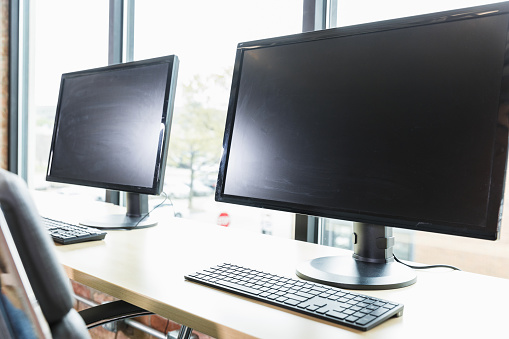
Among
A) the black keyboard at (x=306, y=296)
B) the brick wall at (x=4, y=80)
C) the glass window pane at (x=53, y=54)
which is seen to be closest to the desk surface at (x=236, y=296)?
the black keyboard at (x=306, y=296)

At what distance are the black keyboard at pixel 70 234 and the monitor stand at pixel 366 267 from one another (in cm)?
55

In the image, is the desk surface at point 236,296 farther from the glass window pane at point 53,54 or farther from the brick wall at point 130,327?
the glass window pane at point 53,54

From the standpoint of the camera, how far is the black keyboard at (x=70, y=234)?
1.19 m

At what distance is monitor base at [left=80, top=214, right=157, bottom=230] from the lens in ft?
4.63

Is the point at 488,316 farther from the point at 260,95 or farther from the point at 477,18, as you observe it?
the point at 260,95

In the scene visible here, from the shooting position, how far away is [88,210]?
176 cm

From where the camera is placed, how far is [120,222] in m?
1.46

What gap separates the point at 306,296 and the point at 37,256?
424mm

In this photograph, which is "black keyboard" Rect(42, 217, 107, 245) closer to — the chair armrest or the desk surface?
the desk surface

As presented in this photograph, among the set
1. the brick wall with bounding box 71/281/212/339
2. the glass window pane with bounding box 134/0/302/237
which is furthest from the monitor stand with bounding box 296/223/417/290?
the brick wall with bounding box 71/281/212/339

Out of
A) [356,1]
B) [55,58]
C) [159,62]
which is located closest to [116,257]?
[159,62]

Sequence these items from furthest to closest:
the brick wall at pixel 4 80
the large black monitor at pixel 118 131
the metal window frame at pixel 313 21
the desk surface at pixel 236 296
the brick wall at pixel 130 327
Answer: the brick wall at pixel 4 80 < the brick wall at pixel 130 327 < the metal window frame at pixel 313 21 < the large black monitor at pixel 118 131 < the desk surface at pixel 236 296

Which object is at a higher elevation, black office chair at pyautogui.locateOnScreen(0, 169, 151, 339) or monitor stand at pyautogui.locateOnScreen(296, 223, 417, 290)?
black office chair at pyautogui.locateOnScreen(0, 169, 151, 339)

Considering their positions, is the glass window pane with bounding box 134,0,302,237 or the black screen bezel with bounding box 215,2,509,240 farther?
the glass window pane with bounding box 134,0,302,237
